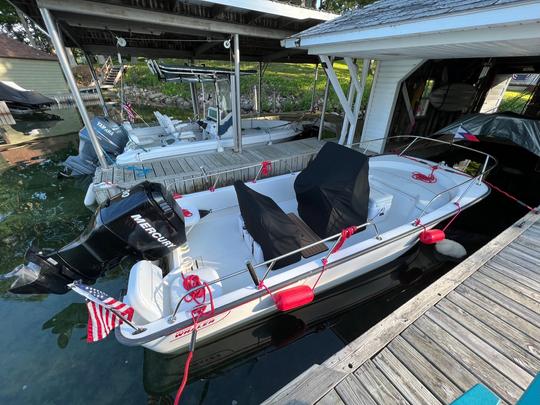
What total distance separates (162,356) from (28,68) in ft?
71.0

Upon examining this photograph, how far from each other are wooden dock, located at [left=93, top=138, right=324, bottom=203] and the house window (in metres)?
3.35

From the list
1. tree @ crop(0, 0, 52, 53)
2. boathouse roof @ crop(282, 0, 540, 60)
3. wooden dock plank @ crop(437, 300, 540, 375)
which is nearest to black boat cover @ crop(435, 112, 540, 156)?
boathouse roof @ crop(282, 0, 540, 60)

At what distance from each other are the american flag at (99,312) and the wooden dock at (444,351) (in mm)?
1305

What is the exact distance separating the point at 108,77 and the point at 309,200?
24.0 m

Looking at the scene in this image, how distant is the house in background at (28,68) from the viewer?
47.8 feet

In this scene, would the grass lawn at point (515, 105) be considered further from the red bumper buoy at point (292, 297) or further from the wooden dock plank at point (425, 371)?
the red bumper buoy at point (292, 297)

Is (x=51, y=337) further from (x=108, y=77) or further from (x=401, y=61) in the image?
(x=108, y=77)

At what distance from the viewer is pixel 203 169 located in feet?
14.2

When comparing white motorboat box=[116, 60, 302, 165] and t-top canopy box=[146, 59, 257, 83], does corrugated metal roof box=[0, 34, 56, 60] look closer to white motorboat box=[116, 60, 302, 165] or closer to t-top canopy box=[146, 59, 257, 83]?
white motorboat box=[116, 60, 302, 165]

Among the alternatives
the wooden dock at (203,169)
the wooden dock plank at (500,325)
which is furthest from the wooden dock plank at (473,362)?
the wooden dock at (203,169)

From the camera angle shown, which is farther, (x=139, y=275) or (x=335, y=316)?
(x=335, y=316)

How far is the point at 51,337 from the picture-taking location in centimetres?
287

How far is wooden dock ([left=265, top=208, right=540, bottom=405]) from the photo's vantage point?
1708mm

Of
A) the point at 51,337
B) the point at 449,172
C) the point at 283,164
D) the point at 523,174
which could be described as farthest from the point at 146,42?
the point at 523,174
